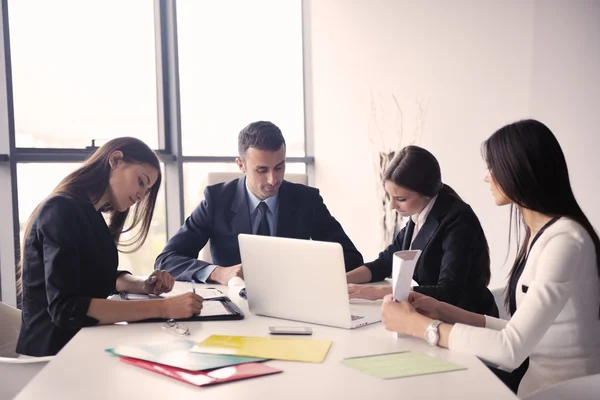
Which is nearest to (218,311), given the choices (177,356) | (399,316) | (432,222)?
(177,356)

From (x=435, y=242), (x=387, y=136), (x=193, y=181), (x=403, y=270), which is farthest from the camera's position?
(x=387, y=136)

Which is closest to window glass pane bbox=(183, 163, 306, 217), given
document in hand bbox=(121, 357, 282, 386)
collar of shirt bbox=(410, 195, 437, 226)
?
collar of shirt bbox=(410, 195, 437, 226)

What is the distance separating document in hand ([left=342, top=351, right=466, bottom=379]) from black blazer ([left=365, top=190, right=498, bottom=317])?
60cm

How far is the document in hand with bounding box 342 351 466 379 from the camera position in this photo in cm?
125

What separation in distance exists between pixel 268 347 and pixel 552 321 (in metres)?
0.70

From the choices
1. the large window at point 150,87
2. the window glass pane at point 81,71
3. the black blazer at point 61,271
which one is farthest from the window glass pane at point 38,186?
the black blazer at point 61,271

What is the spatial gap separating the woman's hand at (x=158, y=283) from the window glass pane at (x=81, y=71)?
1819mm

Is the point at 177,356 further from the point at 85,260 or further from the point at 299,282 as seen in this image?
the point at 85,260

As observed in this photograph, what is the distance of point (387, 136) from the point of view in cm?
462

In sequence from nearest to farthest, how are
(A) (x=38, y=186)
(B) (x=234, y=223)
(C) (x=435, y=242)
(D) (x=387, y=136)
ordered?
(C) (x=435, y=242), (B) (x=234, y=223), (A) (x=38, y=186), (D) (x=387, y=136)

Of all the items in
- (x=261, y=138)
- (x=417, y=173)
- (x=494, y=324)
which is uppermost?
(x=261, y=138)

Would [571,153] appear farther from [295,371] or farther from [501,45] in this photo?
[295,371]

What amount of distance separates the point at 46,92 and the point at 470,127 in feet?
9.24

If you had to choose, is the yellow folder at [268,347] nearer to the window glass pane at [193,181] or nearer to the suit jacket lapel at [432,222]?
the suit jacket lapel at [432,222]
